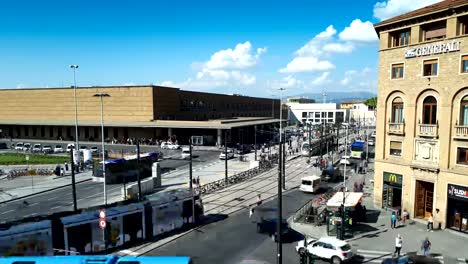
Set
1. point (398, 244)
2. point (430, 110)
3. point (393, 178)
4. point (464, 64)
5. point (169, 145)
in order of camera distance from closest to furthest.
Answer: point (398, 244) → point (464, 64) → point (430, 110) → point (393, 178) → point (169, 145)

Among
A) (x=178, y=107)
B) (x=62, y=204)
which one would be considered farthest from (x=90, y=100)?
(x=62, y=204)

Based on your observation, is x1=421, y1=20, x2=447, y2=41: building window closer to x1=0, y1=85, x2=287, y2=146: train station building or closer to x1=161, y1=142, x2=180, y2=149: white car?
x1=0, y1=85, x2=287, y2=146: train station building

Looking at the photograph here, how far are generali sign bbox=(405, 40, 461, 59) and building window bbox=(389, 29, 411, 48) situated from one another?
4.49 feet

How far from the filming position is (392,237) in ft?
87.5

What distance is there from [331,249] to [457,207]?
12.7 meters

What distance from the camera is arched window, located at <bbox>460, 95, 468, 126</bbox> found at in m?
27.3

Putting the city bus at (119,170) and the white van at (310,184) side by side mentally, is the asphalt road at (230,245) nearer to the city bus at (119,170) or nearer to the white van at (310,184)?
the white van at (310,184)

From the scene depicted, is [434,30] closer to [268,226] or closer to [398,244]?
[398,244]

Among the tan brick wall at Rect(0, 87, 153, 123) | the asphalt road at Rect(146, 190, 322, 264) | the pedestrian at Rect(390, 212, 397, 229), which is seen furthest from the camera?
the tan brick wall at Rect(0, 87, 153, 123)

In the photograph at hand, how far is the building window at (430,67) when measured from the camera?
29.0m

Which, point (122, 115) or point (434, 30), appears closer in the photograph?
point (434, 30)

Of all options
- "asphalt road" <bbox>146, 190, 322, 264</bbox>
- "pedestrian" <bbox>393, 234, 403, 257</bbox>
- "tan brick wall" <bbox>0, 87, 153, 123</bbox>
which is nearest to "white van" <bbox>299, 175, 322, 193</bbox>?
"asphalt road" <bbox>146, 190, 322, 264</bbox>

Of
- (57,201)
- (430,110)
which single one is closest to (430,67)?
(430,110)

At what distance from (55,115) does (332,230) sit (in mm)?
94256
